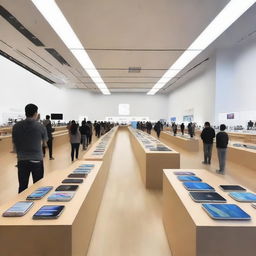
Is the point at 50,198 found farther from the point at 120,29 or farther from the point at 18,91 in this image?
the point at 18,91

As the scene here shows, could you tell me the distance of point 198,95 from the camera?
20578mm

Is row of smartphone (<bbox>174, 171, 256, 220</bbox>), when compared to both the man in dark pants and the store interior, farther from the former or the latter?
the man in dark pants

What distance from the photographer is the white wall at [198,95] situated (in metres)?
16.8

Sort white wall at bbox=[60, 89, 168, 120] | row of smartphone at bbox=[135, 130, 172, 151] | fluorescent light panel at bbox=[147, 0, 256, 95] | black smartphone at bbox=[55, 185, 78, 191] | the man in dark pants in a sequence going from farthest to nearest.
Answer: white wall at bbox=[60, 89, 168, 120], fluorescent light panel at bbox=[147, 0, 256, 95], row of smartphone at bbox=[135, 130, 172, 151], the man in dark pants, black smartphone at bbox=[55, 185, 78, 191]

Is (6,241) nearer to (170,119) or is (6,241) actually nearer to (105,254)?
(105,254)

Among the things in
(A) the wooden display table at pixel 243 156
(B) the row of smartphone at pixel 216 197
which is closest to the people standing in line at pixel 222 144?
(A) the wooden display table at pixel 243 156

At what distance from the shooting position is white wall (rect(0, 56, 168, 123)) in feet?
51.4

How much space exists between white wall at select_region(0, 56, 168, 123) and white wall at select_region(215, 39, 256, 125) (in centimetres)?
1502

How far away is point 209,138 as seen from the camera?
770 centimetres

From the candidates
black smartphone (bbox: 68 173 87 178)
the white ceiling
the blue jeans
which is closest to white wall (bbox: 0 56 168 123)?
the white ceiling

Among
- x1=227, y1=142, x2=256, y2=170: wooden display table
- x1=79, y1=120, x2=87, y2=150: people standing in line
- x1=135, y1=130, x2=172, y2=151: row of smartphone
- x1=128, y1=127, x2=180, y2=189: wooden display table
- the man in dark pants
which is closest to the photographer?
the man in dark pants

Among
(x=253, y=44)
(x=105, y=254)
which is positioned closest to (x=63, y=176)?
(x=105, y=254)

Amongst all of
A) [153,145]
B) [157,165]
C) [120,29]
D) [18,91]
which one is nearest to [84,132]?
[120,29]

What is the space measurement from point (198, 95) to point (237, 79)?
5571 mm
